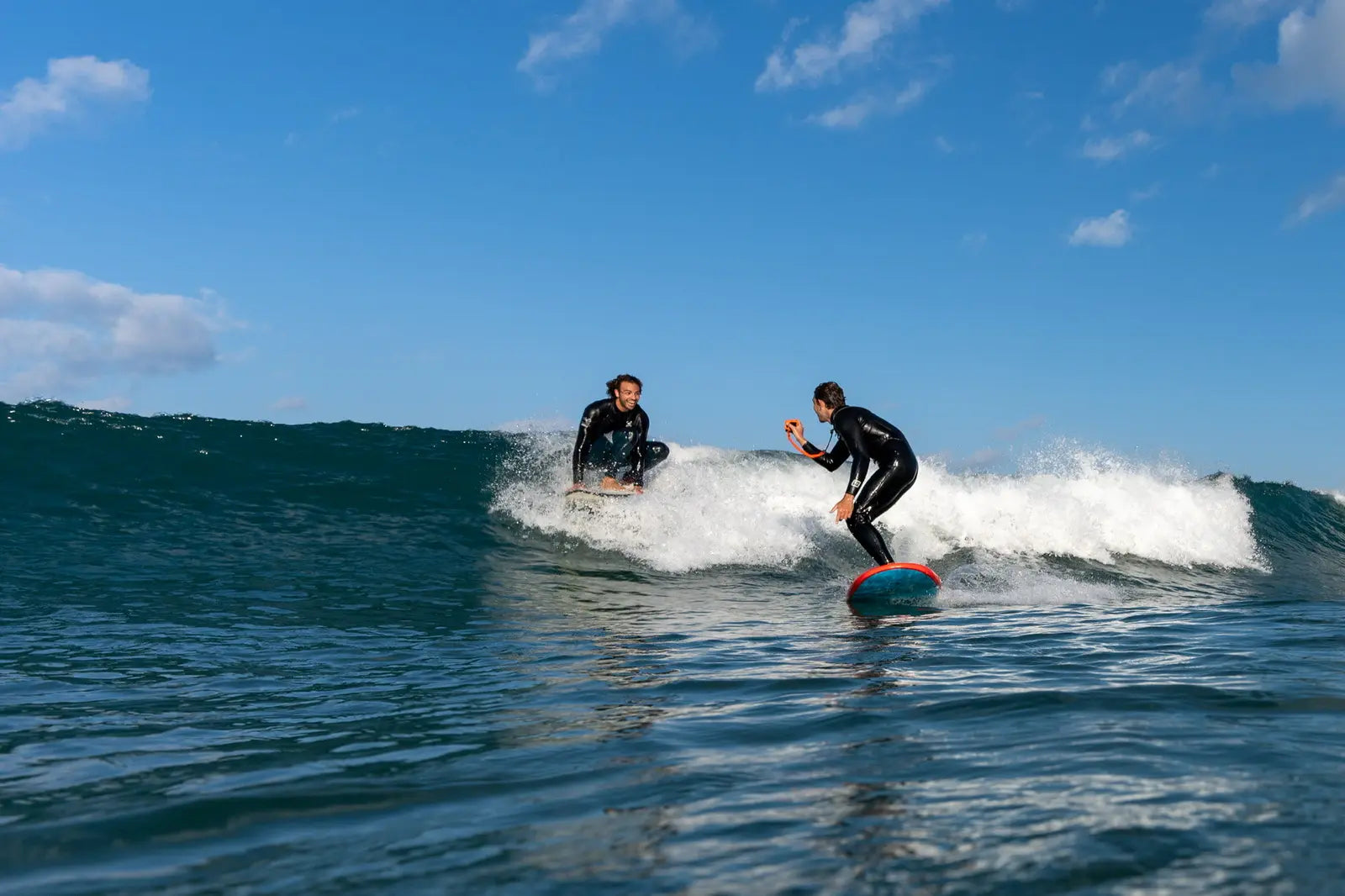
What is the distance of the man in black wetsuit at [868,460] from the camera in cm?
955

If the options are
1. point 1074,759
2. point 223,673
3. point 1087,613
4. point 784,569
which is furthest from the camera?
point 784,569

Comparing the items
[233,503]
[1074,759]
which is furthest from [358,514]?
[1074,759]

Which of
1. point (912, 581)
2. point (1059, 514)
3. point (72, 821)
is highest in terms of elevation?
point (1059, 514)

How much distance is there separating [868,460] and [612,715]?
5856mm

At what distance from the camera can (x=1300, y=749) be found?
3.56 metres

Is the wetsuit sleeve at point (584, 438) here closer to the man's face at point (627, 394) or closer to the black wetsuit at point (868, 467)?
the man's face at point (627, 394)

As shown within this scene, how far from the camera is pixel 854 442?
9727mm

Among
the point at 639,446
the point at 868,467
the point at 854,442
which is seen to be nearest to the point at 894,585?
the point at 868,467

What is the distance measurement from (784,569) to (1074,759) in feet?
27.4

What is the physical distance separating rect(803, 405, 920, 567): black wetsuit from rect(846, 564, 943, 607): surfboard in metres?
0.32

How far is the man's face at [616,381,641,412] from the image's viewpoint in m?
12.3

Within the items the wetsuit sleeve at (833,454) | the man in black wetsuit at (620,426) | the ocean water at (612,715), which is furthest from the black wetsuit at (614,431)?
the wetsuit sleeve at (833,454)

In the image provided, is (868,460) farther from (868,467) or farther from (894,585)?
(894,585)

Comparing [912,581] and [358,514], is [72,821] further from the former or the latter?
[358,514]
